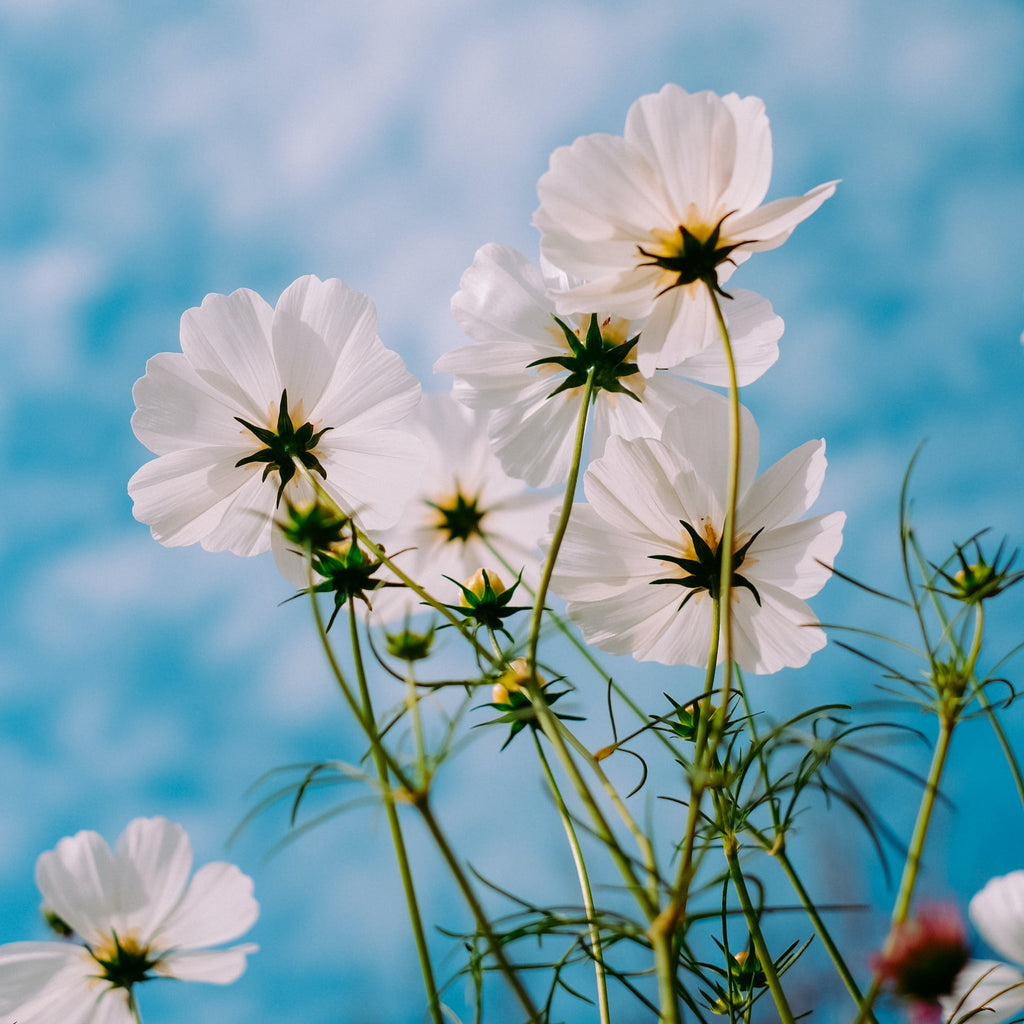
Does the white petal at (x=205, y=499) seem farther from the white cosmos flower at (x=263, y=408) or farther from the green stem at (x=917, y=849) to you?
the green stem at (x=917, y=849)

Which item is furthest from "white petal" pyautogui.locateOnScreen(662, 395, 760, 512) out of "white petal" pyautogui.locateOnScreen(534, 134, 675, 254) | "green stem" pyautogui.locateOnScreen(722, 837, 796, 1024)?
"green stem" pyautogui.locateOnScreen(722, 837, 796, 1024)

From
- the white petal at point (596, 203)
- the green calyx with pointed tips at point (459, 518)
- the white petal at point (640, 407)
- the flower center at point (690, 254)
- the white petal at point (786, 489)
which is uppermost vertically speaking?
the green calyx with pointed tips at point (459, 518)

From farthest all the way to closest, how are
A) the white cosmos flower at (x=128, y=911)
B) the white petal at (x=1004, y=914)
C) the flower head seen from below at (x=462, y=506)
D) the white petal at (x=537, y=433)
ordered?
the flower head seen from below at (x=462, y=506)
the white petal at (x=537, y=433)
the white cosmos flower at (x=128, y=911)
the white petal at (x=1004, y=914)

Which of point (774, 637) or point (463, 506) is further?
point (463, 506)

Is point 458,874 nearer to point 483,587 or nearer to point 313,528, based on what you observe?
point 313,528

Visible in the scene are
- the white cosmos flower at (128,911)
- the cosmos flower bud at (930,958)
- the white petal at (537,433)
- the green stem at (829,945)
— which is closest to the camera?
the cosmos flower bud at (930,958)

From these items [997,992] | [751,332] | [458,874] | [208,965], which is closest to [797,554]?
[751,332]

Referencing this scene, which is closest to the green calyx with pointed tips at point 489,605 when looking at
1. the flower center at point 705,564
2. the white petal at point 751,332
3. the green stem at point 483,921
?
the flower center at point 705,564
